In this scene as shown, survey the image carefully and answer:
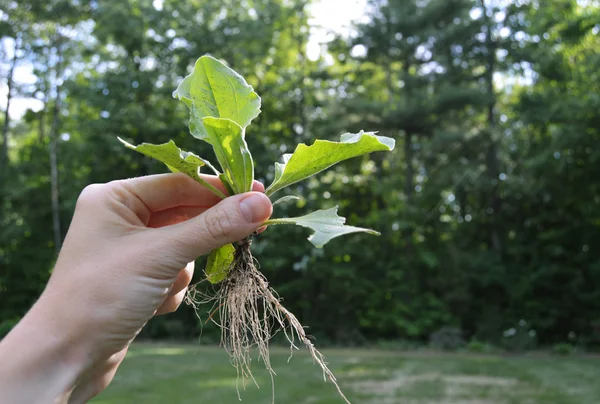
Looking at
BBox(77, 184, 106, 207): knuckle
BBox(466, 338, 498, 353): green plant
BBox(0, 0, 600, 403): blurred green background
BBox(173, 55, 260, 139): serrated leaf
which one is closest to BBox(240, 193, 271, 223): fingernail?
BBox(173, 55, 260, 139): serrated leaf

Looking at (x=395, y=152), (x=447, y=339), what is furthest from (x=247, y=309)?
(x=395, y=152)

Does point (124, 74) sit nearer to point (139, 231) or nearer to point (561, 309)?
point (561, 309)

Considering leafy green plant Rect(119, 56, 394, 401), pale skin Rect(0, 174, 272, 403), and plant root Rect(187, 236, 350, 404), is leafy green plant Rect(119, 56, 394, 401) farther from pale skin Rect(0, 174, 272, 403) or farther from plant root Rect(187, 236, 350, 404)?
pale skin Rect(0, 174, 272, 403)

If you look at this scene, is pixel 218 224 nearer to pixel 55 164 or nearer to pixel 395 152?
pixel 395 152

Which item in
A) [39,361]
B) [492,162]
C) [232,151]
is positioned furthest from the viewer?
[492,162]

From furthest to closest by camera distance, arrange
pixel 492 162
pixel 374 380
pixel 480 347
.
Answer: pixel 492 162 < pixel 480 347 < pixel 374 380

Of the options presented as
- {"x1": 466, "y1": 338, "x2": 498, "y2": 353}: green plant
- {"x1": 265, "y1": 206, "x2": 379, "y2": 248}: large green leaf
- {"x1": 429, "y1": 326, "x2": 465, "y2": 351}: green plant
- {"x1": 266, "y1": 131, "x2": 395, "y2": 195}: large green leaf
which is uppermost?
{"x1": 266, "y1": 131, "x2": 395, "y2": 195}: large green leaf

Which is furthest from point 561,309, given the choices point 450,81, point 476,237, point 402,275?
point 450,81
